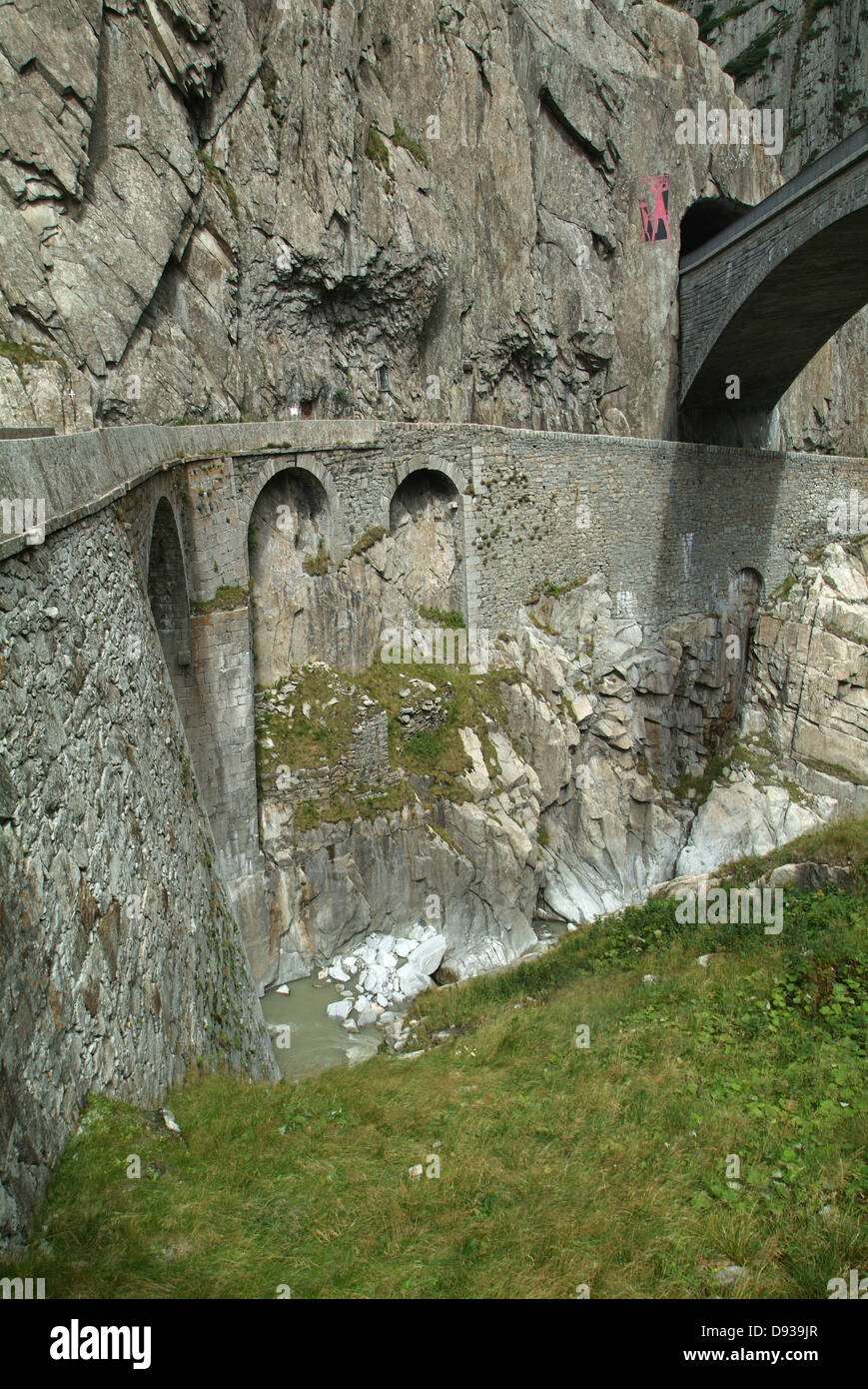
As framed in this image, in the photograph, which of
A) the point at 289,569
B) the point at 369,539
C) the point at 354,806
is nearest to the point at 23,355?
the point at 289,569

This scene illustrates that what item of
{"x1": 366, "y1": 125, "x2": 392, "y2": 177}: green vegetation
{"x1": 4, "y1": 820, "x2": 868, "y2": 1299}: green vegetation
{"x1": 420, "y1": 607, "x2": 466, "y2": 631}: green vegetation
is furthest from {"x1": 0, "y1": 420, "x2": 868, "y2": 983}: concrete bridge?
{"x1": 366, "y1": 125, "x2": 392, "y2": 177}: green vegetation

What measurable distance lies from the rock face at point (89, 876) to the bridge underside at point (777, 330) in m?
19.8

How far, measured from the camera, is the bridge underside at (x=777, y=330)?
20.3 metres

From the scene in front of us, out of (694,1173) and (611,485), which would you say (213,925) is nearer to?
(694,1173)

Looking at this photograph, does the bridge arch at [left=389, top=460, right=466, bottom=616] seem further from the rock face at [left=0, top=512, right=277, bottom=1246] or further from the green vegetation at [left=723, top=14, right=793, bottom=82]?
the green vegetation at [left=723, top=14, right=793, bottom=82]

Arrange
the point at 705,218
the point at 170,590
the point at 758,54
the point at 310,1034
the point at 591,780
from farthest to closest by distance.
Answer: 1. the point at 758,54
2. the point at 705,218
3. the point at 591,780
4. the point at 310,1034
5. the point at 170,590

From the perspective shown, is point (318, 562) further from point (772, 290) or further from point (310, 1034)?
point (772, 290)

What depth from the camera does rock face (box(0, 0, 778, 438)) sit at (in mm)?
15031

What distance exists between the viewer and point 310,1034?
14.2m

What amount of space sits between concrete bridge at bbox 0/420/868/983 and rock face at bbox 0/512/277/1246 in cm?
16

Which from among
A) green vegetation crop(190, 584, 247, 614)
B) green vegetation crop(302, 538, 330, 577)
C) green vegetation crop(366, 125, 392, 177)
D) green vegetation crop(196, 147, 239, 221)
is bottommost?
green vegetation crop(190, 584, 247, 614)

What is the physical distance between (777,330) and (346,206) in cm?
1457

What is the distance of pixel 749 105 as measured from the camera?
34594 millimetres
